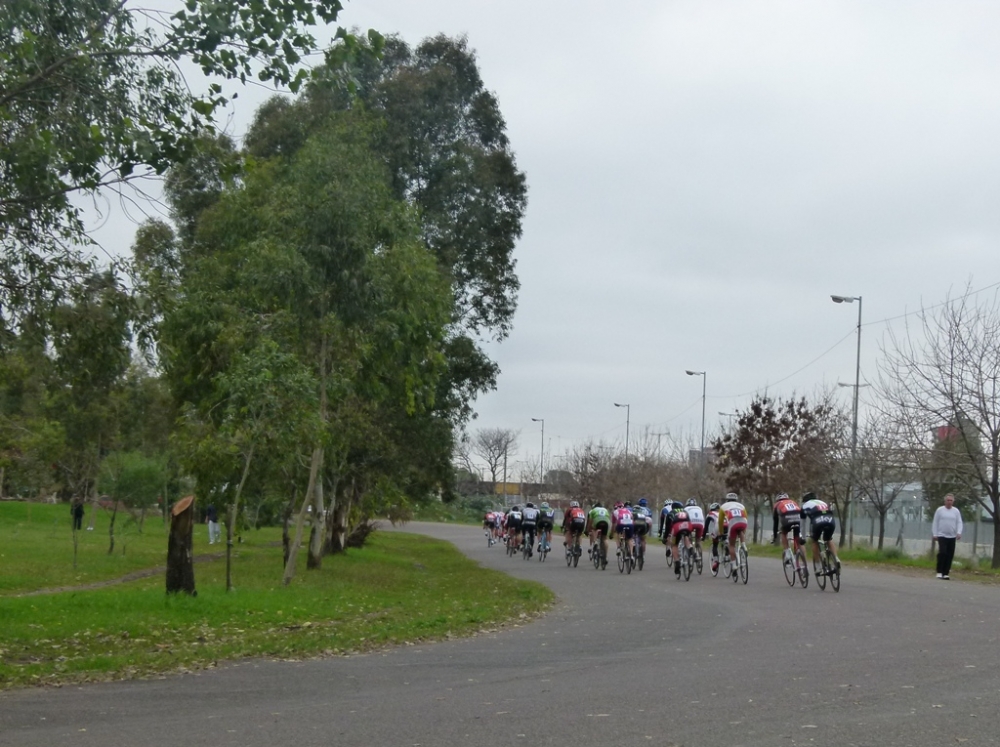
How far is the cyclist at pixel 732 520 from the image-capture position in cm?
2581

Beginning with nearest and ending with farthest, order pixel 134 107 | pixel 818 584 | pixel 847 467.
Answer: pixel 134 107 → pixel 818 584 → pixel 847 467

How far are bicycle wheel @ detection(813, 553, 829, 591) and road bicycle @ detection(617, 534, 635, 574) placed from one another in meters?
8.35

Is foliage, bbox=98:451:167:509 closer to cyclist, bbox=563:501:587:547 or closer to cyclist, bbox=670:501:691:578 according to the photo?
cyclist, bbox=563:501:587:547

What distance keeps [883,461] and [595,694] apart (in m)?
29.6

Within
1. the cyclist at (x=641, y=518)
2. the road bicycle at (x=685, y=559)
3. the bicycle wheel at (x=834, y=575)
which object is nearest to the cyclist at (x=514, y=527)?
the cyclist at (x=641, y=518)

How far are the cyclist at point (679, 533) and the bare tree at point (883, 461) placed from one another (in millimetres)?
8198

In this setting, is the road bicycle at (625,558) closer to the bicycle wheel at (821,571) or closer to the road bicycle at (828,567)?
the bicycle wheel at (821,571)

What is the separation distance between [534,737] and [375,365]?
1712 cm

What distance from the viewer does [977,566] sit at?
1321 inches

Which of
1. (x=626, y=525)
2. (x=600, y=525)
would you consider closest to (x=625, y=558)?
(x=626, y=525)

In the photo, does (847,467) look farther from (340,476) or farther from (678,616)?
(678,616)

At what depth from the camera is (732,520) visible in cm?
2594

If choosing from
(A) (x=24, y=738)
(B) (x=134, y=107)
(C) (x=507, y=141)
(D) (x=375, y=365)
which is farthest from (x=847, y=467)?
(A) (x=24, y=738)

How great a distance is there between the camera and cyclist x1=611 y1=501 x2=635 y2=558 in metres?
31.0
